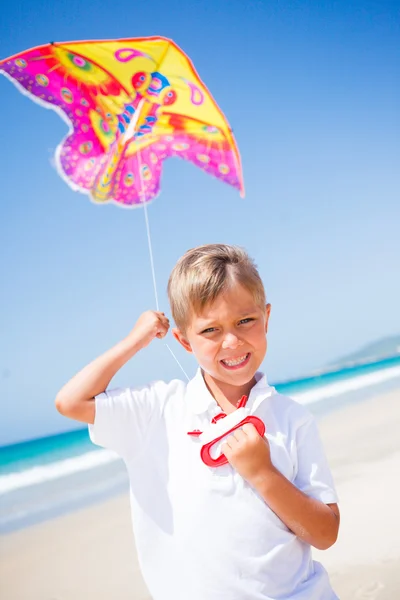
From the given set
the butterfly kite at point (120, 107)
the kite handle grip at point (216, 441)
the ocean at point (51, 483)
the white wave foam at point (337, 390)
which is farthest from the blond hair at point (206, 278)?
the white wave foam at point (337, 390)

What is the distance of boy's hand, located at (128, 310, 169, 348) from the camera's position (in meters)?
1.71

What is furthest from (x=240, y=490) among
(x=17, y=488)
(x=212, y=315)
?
(x=17, y=488)

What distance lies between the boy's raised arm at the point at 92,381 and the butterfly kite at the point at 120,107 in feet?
3.72

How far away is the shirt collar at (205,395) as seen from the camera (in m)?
1.61

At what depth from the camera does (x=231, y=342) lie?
5.22 feet

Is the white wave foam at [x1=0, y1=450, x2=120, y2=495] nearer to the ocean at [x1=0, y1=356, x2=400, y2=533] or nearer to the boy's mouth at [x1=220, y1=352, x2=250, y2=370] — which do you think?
the ocean at [x1=0, y1=356, x2=400, y2=533]

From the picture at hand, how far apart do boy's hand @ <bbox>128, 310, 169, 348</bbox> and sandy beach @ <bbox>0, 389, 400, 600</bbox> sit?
6.58 ft

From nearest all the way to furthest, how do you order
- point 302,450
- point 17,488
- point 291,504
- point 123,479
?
point 291,504 < point 302,450 < point 123,479 < point 17,488

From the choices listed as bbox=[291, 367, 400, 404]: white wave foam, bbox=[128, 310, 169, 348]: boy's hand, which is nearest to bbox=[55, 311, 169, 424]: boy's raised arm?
bbox=[128, 310, 169, 348]: boy's hand

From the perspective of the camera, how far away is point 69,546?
14.8 ft

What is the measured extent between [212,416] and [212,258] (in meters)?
0.44

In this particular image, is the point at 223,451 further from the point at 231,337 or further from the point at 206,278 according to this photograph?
the point at 206,278

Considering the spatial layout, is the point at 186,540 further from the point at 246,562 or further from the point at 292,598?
the point at 292,598

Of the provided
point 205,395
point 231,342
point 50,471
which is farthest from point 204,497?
point 50,471
